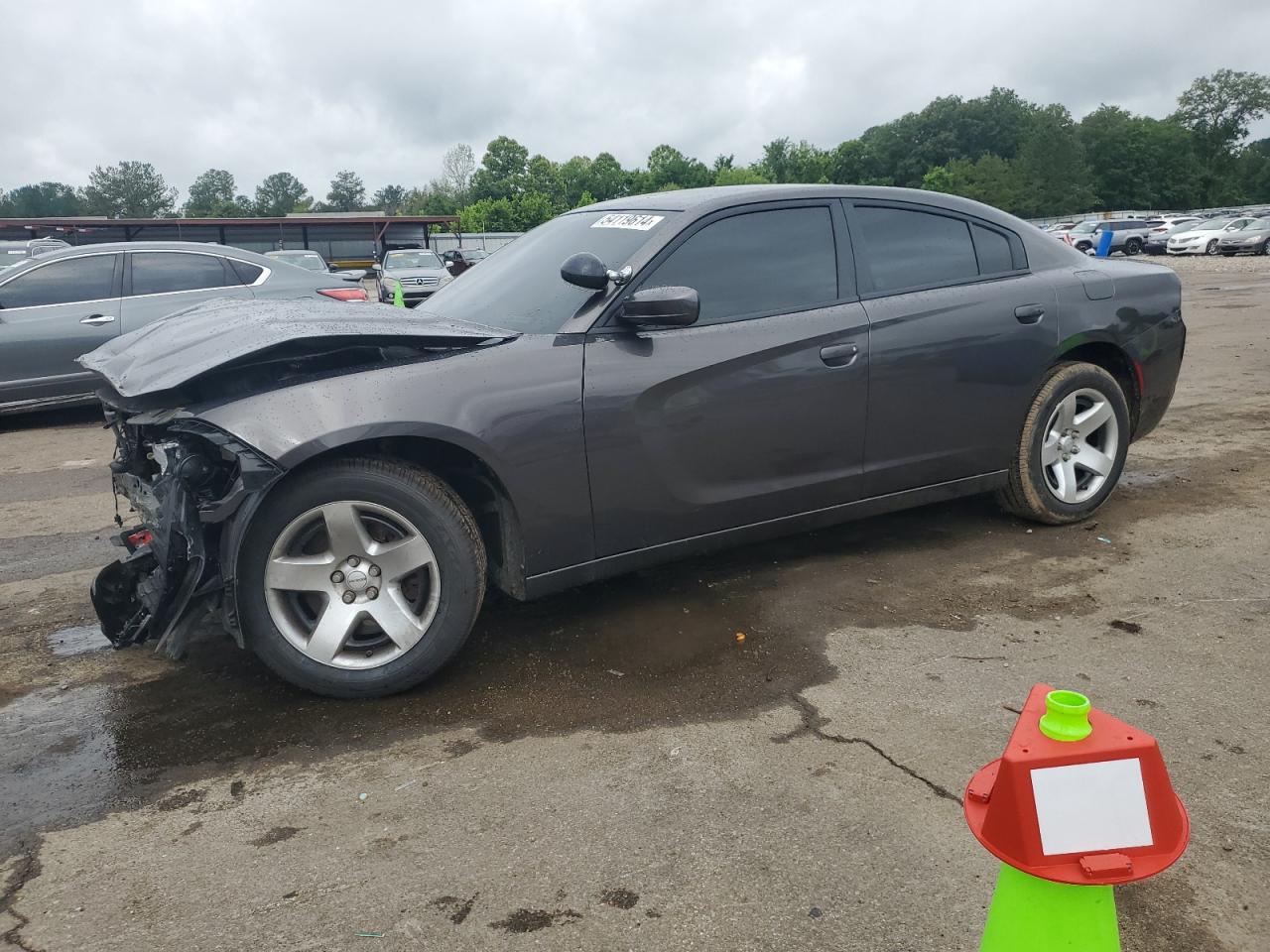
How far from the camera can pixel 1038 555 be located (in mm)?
4477

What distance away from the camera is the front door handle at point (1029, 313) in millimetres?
4441

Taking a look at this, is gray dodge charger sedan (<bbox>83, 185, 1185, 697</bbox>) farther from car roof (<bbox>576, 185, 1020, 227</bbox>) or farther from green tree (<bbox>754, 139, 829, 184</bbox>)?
green tree (<bbox>754, 139, 829, 184</bbox>)

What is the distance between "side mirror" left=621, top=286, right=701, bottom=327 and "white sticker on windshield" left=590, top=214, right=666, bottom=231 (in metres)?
0.50

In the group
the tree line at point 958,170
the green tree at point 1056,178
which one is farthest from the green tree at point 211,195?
the green tree at point 1056,178

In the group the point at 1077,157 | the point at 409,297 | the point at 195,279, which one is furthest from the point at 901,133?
the point at 195,279

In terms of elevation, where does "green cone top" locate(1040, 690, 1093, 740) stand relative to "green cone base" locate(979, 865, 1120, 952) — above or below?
above

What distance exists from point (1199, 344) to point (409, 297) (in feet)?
49.6

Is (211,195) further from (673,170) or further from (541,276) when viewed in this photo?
(541,276)

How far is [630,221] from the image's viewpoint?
397 cm

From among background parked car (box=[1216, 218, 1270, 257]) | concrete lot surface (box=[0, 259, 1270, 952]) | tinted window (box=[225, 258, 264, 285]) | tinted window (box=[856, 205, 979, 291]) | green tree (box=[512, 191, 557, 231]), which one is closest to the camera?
concrete lot surface (box=[0, 259, 1270, 952])

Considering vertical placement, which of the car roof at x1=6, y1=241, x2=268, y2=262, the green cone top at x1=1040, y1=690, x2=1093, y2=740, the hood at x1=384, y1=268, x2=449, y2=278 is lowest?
the green cone top at x1=1040, y1=690, x2=1093, y2=740

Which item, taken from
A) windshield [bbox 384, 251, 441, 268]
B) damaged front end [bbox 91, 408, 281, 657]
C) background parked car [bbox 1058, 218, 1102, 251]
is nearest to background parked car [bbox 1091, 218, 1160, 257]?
background parked car [bbox 1058, 218, 1102, 251]

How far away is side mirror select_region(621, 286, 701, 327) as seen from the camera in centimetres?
339

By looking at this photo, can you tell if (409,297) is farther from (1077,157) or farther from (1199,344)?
(1077,157)
